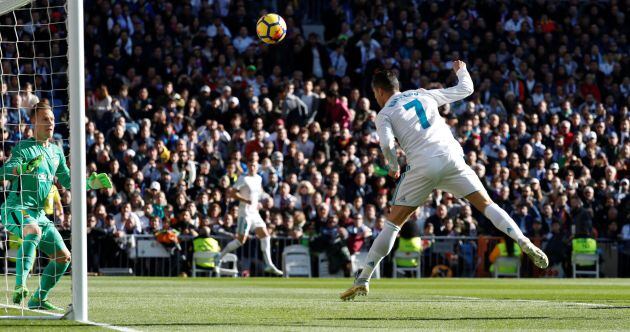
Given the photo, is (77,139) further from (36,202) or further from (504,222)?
(504,222)

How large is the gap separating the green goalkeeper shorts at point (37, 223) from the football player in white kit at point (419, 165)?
257cm

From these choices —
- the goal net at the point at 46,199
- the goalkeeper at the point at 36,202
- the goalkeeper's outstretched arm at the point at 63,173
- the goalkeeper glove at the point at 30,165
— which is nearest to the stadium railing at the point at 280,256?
the goal net at the point at 46,199

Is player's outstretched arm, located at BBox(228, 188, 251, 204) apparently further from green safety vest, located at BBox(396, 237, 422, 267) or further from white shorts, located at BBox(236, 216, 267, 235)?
green safety vest, located at BBox(396, 237, 422, 267)

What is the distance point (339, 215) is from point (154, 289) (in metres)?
8.49

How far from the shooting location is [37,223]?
1045cm

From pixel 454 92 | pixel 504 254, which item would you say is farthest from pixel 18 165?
pixel 504 254

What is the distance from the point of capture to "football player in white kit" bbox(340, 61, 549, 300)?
1076cm

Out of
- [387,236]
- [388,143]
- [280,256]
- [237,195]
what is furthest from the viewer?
[280,256]

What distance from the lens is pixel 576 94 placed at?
28797 mm

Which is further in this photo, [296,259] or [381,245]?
[296,259]

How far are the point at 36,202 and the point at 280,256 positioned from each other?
42.2 feet

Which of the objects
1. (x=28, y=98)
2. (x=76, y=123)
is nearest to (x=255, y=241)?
(x=28, y=98)

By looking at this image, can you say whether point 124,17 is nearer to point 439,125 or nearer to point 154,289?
point 154,289

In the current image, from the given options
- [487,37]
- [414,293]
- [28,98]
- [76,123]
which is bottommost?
[414,293]
